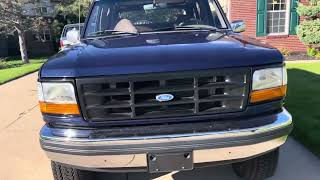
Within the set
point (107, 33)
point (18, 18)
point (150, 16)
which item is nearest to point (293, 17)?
point (150, 16)

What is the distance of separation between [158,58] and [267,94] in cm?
87

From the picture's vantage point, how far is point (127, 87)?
10.2 feet

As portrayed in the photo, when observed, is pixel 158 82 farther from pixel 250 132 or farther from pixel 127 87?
pixel 250 132

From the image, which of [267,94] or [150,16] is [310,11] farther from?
[267,94]

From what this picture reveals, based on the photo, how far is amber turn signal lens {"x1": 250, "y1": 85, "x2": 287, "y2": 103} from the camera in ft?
10.5

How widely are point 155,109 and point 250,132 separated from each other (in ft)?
2.29

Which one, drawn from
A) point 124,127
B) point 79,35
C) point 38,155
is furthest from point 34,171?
point 124,127

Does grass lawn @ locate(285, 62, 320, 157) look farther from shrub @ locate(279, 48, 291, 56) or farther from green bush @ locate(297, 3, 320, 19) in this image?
shrub @ locate(279, 48, 291, 56)

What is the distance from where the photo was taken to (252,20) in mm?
15234

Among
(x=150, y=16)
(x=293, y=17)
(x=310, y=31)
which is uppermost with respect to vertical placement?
(x=150, y=16)

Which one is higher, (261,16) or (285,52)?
(261,16)

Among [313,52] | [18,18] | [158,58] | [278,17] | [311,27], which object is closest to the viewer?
[158,58]

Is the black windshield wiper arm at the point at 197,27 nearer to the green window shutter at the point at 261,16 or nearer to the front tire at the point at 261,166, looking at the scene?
the front tire at the point at 261,166

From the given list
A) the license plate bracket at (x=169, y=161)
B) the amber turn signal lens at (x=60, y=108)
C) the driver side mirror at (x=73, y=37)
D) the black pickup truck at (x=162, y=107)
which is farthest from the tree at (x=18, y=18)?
the license plate bracket at (x=169, y=161)
